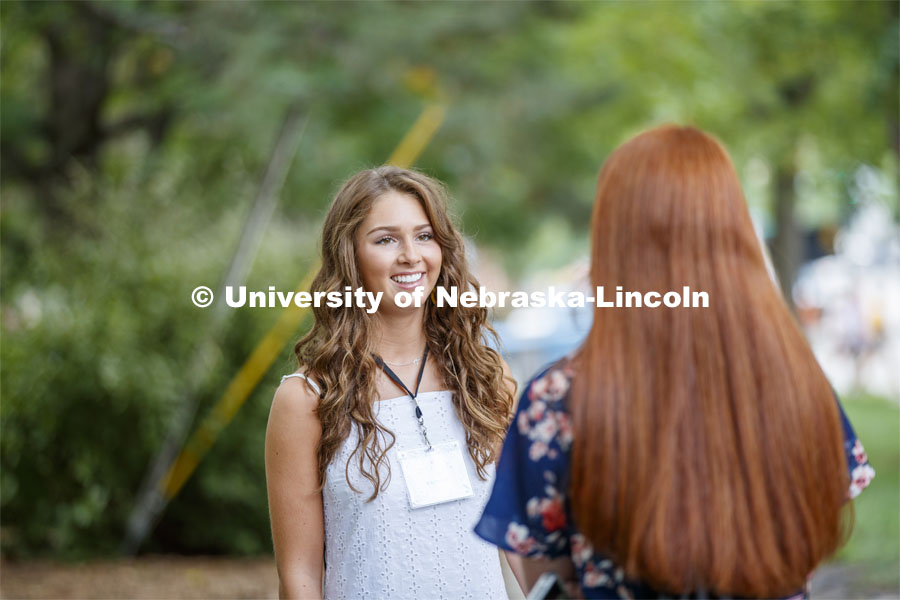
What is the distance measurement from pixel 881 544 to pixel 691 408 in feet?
21.5

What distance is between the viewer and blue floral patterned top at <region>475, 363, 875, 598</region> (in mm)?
1935

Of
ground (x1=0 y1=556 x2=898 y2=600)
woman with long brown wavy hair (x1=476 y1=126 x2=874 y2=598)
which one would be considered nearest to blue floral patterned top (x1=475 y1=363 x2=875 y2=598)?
woman with long brown wavy hair (x1=476 y1=126 x2=874 y2=598)

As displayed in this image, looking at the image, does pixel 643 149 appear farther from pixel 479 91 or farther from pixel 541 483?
pixel 479 91

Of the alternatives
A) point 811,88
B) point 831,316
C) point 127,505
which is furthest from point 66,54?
point 831,316

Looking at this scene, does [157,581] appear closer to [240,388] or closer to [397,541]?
[240,388]

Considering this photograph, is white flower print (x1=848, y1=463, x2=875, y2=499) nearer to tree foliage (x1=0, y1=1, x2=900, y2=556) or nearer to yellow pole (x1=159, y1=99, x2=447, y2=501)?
yellow pole (x1=159, y1=99, x2=447, y2=501)

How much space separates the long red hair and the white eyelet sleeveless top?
Answer: 0.95m

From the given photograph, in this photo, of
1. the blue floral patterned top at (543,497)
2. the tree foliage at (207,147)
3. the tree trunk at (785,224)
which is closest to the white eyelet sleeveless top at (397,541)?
the blue floral patterned top at (543,497)

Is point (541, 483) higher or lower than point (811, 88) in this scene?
lower

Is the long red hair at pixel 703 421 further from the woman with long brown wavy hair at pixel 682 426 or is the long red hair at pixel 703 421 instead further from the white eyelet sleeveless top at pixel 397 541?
the white eyelet sleeveless top at pixel 397 541

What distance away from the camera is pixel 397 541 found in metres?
2.75

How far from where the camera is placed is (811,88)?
36.4 ft

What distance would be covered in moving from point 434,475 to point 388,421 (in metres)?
0.18

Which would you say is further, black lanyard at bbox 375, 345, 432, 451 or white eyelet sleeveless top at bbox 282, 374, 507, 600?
black lanyard at bbox 375, 345, 432, 451
